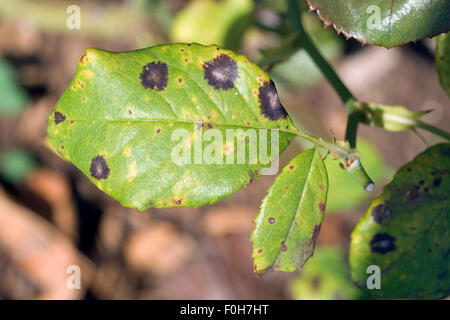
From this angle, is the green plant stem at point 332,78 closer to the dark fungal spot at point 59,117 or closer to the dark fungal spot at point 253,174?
the dark fungal spot at point 253,174

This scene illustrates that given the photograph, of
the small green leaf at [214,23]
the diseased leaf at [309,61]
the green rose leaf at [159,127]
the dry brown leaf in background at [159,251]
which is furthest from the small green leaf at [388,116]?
the dry brown leaf in background at [159,251]

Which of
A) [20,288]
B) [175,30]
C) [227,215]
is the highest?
[175,30]

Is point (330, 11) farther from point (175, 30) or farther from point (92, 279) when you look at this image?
point (92, 279)

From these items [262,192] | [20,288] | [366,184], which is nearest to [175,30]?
[262,192]

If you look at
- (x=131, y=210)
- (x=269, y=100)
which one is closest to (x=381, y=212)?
(x=269, y=100)

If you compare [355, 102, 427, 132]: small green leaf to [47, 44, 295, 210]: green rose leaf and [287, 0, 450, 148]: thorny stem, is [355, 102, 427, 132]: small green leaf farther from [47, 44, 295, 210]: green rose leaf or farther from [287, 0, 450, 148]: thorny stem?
[47, 44, 295, 210]: green rose leaf

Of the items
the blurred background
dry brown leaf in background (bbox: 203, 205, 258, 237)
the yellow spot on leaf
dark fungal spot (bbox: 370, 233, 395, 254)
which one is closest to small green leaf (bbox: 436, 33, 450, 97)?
dark fungal spot (bbox: 370, 233, 395, 254)
